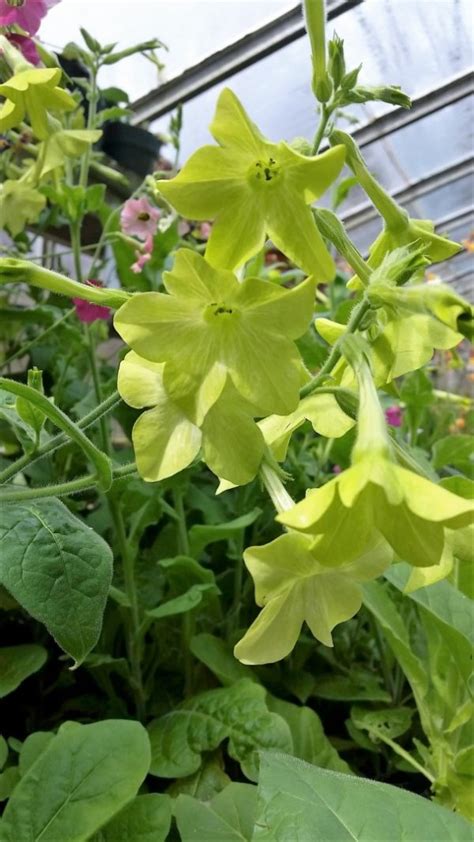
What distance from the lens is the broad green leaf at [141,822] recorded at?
502mm

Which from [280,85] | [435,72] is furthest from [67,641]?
[435,72]

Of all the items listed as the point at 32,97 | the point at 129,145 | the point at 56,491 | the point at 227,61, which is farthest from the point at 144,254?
the point at 227,61

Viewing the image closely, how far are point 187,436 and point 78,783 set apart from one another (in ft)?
1.01

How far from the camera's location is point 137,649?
731mm

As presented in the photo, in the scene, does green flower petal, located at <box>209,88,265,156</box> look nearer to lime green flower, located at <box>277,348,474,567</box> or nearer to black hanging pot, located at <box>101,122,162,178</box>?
lime green flower, located at <box>277,348,474,567</box>

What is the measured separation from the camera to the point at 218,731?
2.11 ft

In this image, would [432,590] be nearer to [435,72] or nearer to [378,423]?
[378,423]

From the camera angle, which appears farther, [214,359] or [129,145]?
[129,145]

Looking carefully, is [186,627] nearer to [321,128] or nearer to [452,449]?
[452,449]

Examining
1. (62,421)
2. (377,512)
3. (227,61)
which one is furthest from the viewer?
(227,61)

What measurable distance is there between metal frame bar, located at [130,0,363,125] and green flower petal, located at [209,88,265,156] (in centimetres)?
199

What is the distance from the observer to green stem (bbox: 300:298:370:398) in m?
0.33

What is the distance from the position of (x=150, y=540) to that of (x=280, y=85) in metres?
1.83

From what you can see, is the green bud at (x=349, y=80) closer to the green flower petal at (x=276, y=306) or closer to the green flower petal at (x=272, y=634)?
the green flower petal at (x=276, y=306)
